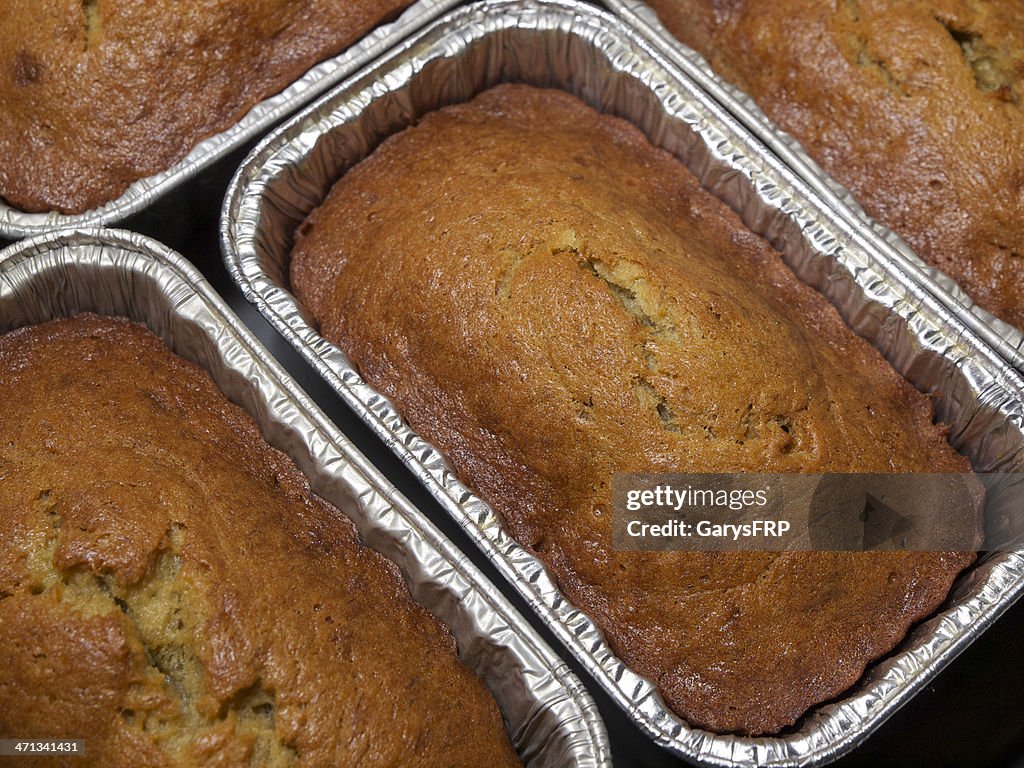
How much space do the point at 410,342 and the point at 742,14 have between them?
137 cm

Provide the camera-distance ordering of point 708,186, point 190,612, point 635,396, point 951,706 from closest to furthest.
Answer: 1. point 190,612
2. point 635,396
3. point 951,706
4. point 708,186

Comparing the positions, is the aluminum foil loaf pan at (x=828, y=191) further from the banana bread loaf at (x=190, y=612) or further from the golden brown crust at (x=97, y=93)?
the banana bread loaf at (x=190, y=612)

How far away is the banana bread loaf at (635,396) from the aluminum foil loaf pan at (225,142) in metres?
0.39

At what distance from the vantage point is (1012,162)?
2291 millimetres

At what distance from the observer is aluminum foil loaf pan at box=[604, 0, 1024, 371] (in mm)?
2211

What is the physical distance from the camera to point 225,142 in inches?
92.4

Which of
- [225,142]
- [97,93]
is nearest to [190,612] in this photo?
[225,142]

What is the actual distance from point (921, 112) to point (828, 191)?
1.09ft

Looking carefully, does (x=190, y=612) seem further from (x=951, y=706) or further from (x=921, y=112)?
(x=921, y=112)

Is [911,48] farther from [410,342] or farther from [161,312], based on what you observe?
[161,312]

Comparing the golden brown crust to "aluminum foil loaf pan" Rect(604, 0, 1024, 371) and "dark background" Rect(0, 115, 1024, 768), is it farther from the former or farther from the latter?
"aluminum foil loaf pan" Rect(604, 0, 1024, 371)

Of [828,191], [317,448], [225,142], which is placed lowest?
[828,191]

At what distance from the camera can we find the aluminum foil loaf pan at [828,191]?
7.25 ft

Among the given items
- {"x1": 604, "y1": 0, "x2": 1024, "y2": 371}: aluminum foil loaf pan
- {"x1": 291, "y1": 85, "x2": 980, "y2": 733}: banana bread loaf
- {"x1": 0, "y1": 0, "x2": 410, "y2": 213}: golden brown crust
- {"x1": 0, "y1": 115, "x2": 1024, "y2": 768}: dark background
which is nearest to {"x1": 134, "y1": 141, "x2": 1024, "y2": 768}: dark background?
{"x1": 0, "y1": 115, "x2": 1024, "y2": 768}: dark background
